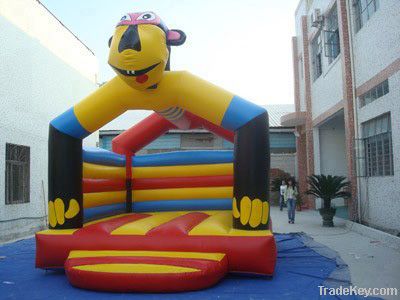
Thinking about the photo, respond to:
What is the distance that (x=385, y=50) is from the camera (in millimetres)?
7172

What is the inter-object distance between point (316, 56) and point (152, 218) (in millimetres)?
8964

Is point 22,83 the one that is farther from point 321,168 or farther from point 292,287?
point 321,168

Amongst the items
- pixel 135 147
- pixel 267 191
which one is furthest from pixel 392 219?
pixel 135 147

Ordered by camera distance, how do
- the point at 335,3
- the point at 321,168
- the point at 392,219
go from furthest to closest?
the point at 321,168 < the point at 335,3 < the point at 392,219

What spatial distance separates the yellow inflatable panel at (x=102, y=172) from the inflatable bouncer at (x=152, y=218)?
0.04 metres

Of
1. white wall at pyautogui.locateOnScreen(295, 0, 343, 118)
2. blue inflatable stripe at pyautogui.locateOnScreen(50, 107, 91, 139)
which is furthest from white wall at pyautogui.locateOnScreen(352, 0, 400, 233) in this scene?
blue inflatable stripe at pyautogui.locateOnScreen(50, 107, 91, 139)

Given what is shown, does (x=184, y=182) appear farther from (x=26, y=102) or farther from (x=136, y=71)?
(x=26, y=102)

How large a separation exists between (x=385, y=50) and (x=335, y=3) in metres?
3.34

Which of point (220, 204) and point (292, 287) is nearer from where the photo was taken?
point (292, 287)

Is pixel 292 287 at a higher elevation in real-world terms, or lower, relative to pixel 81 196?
lower

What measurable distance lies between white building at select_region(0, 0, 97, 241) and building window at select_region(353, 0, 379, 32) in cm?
704

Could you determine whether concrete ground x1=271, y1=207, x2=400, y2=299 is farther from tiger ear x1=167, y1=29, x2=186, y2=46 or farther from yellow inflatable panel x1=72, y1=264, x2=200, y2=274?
tiger ear x1=167, y1=29, x2=186, y2=46

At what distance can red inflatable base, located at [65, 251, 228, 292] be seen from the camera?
146 inches

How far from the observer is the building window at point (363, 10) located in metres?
7.78
